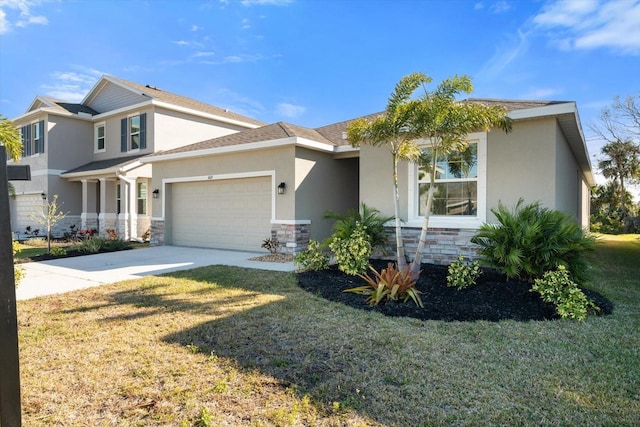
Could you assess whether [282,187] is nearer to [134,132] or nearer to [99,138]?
[134,132]

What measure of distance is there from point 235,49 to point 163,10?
4.52 meters

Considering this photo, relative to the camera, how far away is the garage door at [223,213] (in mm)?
11492

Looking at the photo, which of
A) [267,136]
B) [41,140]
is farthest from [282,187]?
[41,140]

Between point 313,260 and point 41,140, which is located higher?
point 41,140

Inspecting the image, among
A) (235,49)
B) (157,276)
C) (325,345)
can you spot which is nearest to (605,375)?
(325,345)

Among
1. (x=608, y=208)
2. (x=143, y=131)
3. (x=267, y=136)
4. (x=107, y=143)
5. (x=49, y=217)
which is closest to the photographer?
(x=267, y=136)

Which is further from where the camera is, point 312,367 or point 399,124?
point 399,124

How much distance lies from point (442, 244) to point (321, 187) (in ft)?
14.3

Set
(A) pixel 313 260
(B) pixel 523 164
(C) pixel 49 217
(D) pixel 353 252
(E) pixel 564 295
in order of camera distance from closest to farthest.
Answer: (E) pixel 564 295 → (D) pixel 353 252 → (B) pixel 523 164 → (A) pixel 313 260 → (C) pixel 49 217

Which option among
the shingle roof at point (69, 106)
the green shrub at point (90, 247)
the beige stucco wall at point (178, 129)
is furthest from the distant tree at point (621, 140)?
the shingle roof at point (69, 106)

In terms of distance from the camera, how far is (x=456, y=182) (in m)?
8.28

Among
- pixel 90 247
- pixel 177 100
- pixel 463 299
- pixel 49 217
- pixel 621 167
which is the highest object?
pixel 177 100

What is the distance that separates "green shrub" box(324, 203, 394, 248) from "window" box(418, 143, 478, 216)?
4.06ft

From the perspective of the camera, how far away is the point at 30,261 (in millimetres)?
10539
